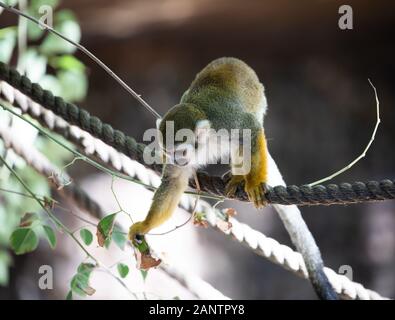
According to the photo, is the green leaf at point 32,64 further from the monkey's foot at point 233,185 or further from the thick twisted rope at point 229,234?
the monkey's foot at point 233,185

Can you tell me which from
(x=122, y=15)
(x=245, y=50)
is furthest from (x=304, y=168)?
(x=122, y=15)

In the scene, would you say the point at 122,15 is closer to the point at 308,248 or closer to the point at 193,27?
the point at 193,27

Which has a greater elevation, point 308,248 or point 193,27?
point 193,27

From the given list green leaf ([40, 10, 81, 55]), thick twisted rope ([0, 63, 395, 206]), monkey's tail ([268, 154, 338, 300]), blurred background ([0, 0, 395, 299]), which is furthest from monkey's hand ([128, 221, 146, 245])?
blurred background ([0, 0, 395, 299])

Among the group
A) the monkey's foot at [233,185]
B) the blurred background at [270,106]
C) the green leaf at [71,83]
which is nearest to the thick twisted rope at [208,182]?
the monkey's foot at [233,185]

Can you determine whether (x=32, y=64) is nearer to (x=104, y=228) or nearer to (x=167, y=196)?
(x=167, y=196)
